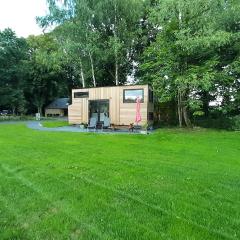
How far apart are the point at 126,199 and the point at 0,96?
126 feet

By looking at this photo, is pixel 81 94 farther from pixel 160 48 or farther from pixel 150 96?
pixel 160 48

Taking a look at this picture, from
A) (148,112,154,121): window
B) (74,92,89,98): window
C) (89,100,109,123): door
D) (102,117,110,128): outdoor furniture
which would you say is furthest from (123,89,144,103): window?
(74,92,89,98): window

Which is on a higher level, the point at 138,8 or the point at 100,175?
the point at 138,8

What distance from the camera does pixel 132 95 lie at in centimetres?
2384

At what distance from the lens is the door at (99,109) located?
82.2 feet

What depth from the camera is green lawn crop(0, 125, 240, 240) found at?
3.95 metres

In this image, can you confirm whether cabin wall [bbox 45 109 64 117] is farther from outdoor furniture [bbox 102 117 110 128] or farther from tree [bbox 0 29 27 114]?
outdoor furniture [bbox 102 117 110 128]

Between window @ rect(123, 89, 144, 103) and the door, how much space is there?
1.59 m

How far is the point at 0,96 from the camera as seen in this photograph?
40.6 meters

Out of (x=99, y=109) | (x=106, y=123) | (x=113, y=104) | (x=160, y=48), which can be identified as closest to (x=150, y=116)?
(x=113, y=104)

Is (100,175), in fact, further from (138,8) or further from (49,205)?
(138,8)

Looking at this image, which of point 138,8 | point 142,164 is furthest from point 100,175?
point 138,8

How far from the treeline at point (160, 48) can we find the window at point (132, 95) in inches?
53.8

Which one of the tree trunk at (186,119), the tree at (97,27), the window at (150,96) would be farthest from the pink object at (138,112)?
the tree at (97,27)
